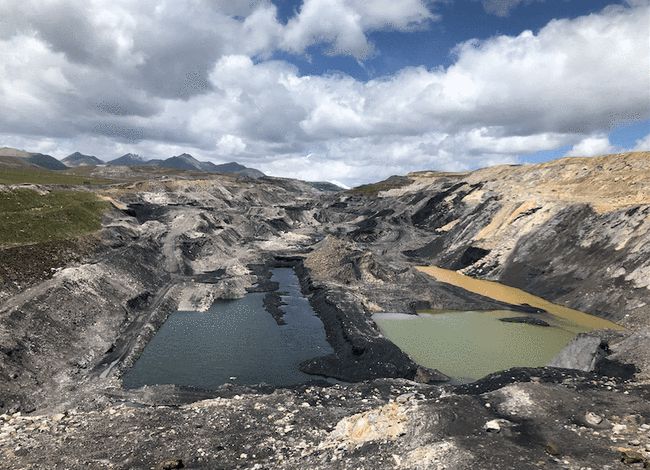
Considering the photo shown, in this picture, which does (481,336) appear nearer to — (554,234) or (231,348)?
(231,348)

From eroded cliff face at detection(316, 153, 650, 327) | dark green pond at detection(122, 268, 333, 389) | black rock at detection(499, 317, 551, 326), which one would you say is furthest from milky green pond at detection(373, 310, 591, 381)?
eroded cliff face at detection(316, 153, 650, 327)

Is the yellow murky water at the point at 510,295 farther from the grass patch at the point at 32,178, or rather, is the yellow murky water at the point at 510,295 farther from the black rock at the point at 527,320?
the grass patch at the point at 32,178

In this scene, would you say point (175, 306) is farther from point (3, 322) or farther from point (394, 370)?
point (394, 370)

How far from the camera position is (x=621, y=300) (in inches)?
1713

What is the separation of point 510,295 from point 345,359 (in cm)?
3080

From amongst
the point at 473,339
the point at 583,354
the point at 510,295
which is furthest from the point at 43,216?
the point at 510,295

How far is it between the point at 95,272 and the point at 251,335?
15711mm

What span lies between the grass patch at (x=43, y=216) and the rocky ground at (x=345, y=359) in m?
3.53

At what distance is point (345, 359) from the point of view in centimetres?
3138

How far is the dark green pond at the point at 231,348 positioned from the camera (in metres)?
28.9

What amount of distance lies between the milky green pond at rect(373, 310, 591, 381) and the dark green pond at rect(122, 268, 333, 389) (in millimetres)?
7528

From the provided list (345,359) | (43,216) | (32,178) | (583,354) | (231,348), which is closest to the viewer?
(583,354)

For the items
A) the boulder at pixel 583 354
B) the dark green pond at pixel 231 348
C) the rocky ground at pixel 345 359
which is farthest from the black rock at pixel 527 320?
the dark green pond at pixel 231 348

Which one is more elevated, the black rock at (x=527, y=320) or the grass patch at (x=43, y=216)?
the grass patch at (x=43, y=216)
